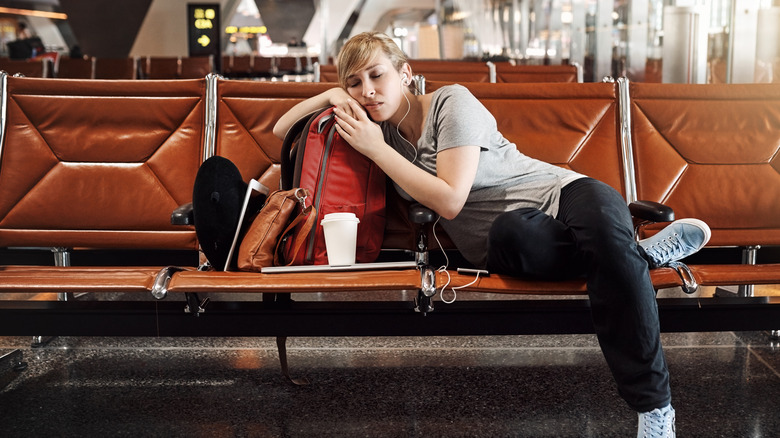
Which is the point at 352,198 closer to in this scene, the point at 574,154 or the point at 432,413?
the point at 432,413

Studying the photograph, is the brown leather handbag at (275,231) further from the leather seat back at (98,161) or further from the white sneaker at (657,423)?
the white sneaker at (657,423)

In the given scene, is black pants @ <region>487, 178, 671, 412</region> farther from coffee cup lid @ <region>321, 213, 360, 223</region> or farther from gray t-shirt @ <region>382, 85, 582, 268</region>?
coffee cup lid @ <region>321, 213, 360, 223</region>

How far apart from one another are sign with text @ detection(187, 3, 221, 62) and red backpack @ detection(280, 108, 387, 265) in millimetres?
14090

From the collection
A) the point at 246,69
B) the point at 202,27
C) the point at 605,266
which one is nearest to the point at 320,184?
the point at 605,266

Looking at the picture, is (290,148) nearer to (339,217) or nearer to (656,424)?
(339,217)

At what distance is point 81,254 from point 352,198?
1.28m

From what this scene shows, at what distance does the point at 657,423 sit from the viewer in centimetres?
166

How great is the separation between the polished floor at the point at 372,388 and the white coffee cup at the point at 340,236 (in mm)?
537

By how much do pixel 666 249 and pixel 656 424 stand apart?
554 millimetres

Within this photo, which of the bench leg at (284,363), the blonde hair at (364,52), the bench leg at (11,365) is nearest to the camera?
the blonde hair at (364,52)

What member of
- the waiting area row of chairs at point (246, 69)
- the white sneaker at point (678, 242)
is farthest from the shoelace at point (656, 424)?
the waiting area row of chairs at point (246, 69)

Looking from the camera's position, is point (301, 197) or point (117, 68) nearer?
point (301, 197)

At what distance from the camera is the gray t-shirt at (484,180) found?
2141 millimetres

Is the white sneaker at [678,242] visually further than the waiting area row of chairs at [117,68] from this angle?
No
